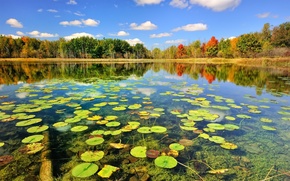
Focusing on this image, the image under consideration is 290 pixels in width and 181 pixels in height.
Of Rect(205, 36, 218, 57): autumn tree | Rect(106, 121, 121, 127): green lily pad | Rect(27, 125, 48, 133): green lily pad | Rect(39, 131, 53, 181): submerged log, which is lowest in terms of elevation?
Rect(39, 131, 53, 181): submerged log

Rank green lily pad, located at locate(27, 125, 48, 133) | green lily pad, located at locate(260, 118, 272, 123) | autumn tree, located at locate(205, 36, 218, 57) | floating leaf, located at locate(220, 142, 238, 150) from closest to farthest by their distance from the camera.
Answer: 1. floating leaf, located at locate(220, 142, 238, 150)
2. green lily pad, located at locate(27, 125, 48, 133)
3. green lily pad, located at locate(260, 118, 272, 123)
4. autumn tree, located at locate(205, 36, 218, 57)

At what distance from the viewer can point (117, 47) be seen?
233ft

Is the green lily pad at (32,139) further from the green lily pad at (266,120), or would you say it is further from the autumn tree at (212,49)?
the autumn tree at (212,49)

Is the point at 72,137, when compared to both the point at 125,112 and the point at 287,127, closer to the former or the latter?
the point at 125,112

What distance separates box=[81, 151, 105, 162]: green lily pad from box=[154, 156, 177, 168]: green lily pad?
881mm

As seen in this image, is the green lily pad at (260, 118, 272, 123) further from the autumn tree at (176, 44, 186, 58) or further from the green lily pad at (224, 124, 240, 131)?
the autumn tree at (176, 44, 186, 58)

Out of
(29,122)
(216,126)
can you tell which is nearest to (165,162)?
(216,126)

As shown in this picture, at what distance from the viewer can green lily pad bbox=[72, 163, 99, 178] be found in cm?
230

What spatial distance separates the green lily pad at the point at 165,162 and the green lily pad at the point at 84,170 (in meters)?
0.88

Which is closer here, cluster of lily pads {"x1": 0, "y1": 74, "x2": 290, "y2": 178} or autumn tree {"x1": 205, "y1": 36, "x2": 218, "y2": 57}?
cluster of lily pads {"x1": 0, "y1": 74, "x2": 290, "y2": 178}

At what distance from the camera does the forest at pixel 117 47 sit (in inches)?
1822

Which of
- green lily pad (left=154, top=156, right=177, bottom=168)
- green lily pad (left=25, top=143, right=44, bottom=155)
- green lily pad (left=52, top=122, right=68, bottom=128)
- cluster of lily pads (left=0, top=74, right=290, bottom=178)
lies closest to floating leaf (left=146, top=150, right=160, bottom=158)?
cluster of lily pads (left=0, top=74, right=290, bottom=178)

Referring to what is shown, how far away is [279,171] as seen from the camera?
256 centimetres

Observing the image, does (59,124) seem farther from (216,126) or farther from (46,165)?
(216,126)
